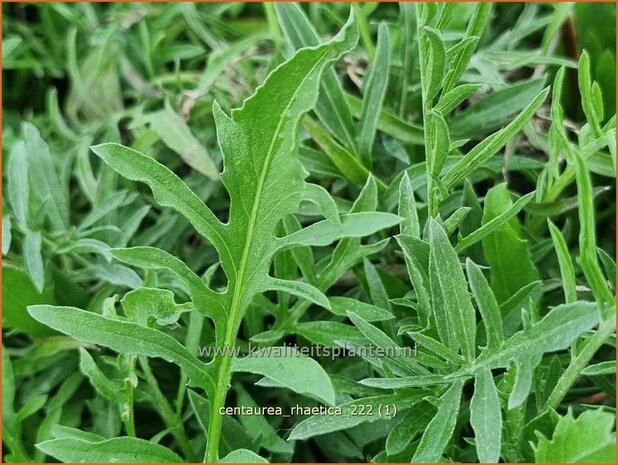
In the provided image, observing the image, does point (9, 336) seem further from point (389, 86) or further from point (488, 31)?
point (488, 31)

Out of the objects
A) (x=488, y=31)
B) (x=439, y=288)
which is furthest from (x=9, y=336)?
(x=488, y=31)

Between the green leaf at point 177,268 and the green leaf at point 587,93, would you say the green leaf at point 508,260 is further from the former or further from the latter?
the green leaf at point 177,268

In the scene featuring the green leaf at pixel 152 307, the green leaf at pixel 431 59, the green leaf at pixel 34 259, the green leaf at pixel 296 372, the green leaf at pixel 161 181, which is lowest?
the green leaf at pixel 296 372

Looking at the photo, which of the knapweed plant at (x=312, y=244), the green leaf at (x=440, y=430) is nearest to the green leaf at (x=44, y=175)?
the knapweed plant at (x=312, y=244)

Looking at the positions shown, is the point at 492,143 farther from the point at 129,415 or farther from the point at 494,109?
the point at 129,415

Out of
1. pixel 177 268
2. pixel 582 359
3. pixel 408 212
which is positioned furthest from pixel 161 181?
pixel 582 359

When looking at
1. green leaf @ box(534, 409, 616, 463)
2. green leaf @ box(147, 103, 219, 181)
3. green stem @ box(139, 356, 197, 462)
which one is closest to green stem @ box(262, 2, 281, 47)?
green leaf @ box(147, 103, 219, 181)

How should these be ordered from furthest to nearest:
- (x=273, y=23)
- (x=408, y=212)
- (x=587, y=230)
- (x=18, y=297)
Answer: (x=273, y=23)
(x=18, y=297)
(x=408, y=212)
(x=587, y=230)
